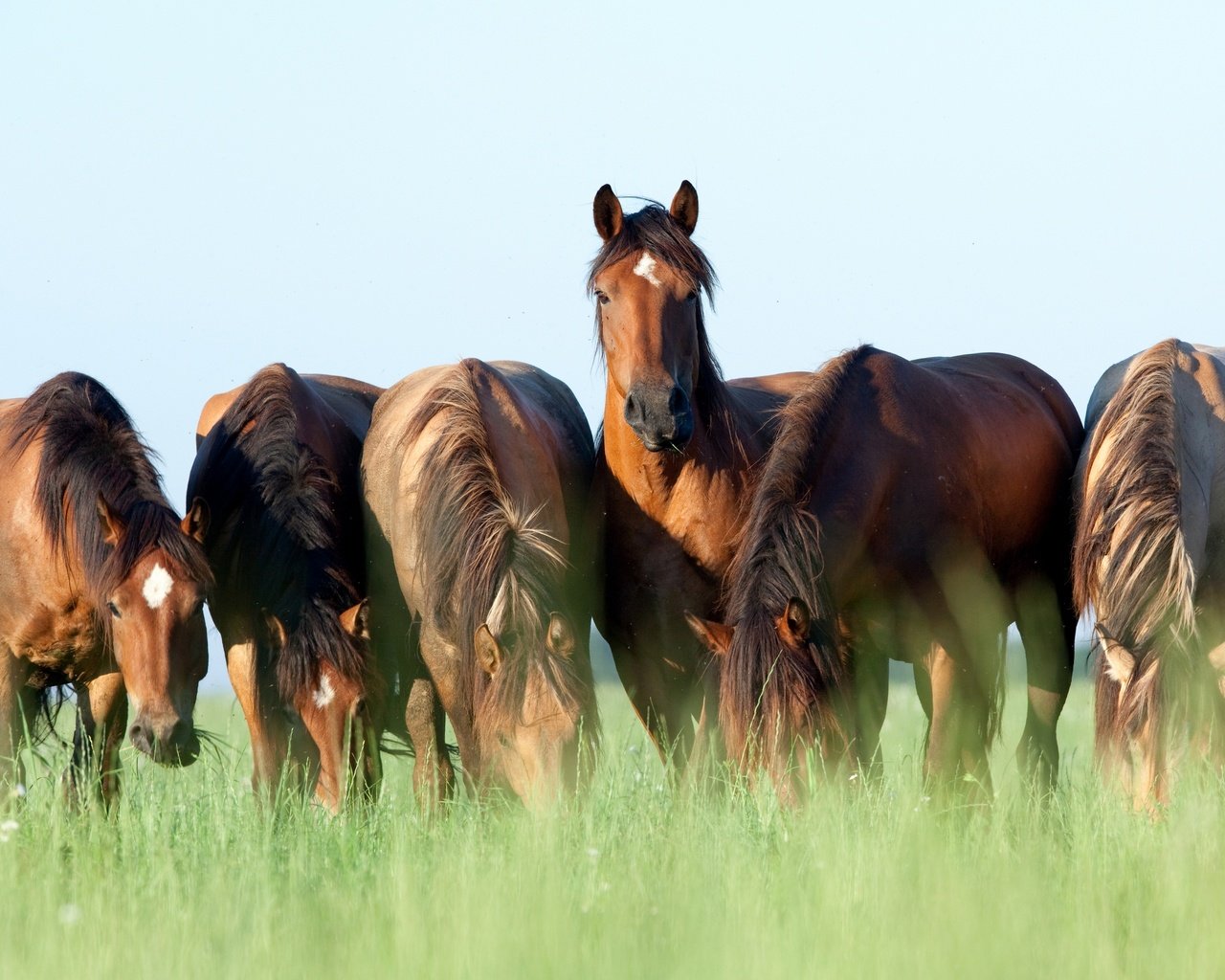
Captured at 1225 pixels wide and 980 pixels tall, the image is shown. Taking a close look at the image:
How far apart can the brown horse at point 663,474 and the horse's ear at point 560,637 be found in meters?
1.04

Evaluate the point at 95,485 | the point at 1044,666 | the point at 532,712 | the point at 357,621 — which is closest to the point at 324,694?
the point at 357,621

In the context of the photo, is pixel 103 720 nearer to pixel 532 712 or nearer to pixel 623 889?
pixel 532 712

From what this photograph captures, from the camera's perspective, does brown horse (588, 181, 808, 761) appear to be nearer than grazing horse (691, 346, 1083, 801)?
No

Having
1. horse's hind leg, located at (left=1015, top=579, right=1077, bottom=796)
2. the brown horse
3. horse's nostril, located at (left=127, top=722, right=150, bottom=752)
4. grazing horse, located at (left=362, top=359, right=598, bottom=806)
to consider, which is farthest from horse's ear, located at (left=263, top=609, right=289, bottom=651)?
horse's hind leg, located at (left=1015, top=579, right=1077, bottom=796)

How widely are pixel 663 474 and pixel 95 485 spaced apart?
2.45 metres

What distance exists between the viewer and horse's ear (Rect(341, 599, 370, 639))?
19.3 feet

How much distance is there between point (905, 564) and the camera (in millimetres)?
6383

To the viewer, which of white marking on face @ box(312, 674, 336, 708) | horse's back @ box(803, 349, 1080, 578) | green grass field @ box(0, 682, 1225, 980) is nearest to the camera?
green grass field @ box(0, 682, 1225, 980)

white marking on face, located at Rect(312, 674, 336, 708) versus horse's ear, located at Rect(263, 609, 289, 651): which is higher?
horse's ear, located at Rect(263, 609, 289, 651)

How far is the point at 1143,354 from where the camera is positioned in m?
6.68

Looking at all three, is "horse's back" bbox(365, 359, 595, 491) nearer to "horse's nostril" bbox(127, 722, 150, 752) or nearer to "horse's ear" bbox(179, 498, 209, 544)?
"horse's ear" bbox(179, 498, 209, 544)

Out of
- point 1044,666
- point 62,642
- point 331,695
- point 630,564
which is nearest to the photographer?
point 331,695

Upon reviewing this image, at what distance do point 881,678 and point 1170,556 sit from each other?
2170mm

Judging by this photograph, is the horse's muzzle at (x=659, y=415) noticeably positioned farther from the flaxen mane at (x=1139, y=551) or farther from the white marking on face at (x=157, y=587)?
the white marking on face at (x=157, y=587)
